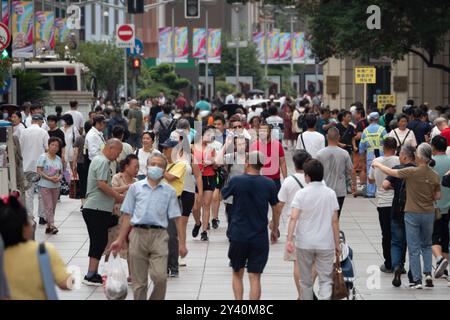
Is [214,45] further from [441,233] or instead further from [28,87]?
[441,233]

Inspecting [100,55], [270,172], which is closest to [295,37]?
[100,55]

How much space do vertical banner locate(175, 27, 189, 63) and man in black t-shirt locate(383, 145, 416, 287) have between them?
63.3 meters

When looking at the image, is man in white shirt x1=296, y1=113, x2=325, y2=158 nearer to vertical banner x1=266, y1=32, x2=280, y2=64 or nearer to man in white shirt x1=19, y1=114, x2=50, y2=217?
man in white shirt x1=19, y1=114, x2=50, y2=217

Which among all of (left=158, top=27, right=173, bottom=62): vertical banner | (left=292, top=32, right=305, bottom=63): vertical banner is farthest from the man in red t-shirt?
(left=292, top=32, right=305, bottom=63): vertical banner

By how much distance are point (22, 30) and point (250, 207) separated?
3563cm

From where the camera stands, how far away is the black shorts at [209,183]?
19078mm

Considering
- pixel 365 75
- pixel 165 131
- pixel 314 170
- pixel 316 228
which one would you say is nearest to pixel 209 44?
pixel 365 75

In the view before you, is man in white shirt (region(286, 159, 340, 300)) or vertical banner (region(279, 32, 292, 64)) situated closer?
man in white shirt (region(286, 159, 340, 300))

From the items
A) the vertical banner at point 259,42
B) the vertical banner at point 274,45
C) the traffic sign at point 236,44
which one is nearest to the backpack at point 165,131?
the traffic sign at point 236,44

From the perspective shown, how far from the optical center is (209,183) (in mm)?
19141

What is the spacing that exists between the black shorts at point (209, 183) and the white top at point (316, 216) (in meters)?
6.90

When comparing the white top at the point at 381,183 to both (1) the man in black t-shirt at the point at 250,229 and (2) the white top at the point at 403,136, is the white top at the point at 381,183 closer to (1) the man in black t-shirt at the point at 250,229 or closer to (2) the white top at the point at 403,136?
(1) the man in black t-shirt at the point at 250,229

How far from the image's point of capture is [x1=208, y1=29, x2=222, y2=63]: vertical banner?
263ft

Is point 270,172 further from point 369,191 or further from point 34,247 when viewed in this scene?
point 34,247
